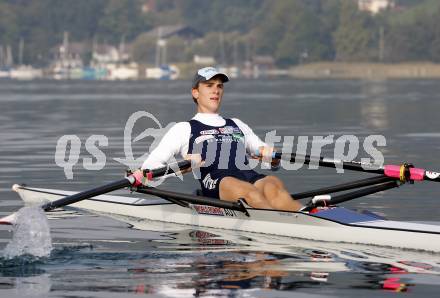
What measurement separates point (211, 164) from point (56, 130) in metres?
23.6

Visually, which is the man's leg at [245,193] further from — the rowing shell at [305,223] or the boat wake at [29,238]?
the boat wake at [29,238]

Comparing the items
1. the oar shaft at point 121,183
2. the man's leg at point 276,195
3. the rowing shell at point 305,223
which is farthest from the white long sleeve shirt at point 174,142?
the man's leg at point 276,195

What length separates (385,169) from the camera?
52.9 ft

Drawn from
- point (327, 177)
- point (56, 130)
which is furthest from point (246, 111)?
point (327, 177)

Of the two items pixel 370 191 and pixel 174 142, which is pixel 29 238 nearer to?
pixel 174 142

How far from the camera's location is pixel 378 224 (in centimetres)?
1485

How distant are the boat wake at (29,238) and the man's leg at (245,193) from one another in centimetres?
237

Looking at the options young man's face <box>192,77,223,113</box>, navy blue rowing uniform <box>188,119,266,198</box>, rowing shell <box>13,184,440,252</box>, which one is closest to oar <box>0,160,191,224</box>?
navy blue rowing uniform <box>188,119,266,198</box>

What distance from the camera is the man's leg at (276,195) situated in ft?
51.8

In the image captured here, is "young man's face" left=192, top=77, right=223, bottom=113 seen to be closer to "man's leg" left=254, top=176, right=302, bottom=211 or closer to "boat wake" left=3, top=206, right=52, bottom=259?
"man's leg" left=254, top=176, right=302, bottom=211

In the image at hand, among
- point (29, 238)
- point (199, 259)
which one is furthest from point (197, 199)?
point (29, 238)

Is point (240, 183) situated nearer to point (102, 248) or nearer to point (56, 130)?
point (102, 248)

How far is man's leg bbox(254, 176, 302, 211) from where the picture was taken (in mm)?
15773

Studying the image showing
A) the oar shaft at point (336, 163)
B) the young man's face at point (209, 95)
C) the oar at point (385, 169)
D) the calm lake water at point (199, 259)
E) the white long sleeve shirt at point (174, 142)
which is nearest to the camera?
the calm lake water at point (199, 259)
